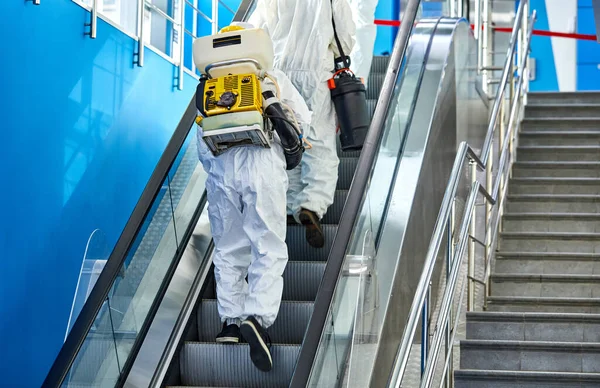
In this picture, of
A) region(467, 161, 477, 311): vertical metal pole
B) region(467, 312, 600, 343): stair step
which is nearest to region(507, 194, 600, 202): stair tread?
region(467, 161, 477, 311): vertical metal pole

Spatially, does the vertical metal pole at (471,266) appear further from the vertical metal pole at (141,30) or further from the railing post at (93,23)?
the vertical metal pole at (141,30)

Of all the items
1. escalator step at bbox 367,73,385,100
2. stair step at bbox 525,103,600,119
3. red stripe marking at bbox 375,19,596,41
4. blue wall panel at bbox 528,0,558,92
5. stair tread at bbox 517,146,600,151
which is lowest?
stair tread at bbox 517,146,600,151

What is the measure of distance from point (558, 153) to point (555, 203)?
0.85 metres

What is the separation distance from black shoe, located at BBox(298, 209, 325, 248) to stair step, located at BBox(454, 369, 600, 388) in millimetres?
1001

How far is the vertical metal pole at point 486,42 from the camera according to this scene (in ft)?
28.9

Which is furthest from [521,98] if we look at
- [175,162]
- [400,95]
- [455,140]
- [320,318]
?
[320,318]

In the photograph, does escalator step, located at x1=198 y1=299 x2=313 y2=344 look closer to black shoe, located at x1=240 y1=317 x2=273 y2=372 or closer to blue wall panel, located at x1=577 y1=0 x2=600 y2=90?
black shoe, located at x1=240 y1=317 x2=273 y2=372

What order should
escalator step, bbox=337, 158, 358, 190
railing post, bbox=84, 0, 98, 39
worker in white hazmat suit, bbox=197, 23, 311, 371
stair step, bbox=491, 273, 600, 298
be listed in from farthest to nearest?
railing post, bbox=84, 0, 98, 39 → stair step, bbox=491, 273, 600, 298 → escalator step, bbox=337, 158, 358, 190 → worker in white hazmat suit, bbox=197, 23, 311, 371

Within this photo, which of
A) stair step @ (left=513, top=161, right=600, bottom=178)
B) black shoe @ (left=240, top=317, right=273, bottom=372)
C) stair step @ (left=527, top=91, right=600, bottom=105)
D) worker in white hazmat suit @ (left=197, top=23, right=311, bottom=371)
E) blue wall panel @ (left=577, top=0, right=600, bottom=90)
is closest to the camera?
black shoe @ (left=240, top=317, right=273, bottom=372)

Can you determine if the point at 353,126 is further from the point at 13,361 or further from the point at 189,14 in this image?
the point at 189,14

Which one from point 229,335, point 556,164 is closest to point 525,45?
point 556,164

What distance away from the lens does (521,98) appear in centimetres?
836

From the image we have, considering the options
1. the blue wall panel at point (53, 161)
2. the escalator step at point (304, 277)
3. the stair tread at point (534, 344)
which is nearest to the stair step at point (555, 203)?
the stair tread at point (534, 344)

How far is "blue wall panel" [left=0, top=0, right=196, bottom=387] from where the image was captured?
6.56 m
